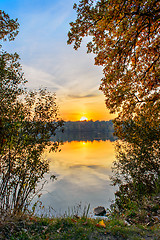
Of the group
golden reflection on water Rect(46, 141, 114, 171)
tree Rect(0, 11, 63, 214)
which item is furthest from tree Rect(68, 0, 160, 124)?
golden reflection on water Rect(46, 141, 114, 171)

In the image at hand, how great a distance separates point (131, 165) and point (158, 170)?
1.45 metres

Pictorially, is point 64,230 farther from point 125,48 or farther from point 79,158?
point 79,158

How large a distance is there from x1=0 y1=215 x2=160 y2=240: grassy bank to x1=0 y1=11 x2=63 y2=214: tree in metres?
0.76

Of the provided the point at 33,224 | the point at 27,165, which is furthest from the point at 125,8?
the point at 33,224

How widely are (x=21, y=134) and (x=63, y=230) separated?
9.50ft

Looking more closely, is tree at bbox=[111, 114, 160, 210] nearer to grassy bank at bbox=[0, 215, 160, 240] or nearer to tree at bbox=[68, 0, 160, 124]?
tree at bbox=[68, 0, 160, 124]

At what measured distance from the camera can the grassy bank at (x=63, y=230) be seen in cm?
352

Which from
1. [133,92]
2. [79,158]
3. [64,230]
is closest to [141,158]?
[133,92]

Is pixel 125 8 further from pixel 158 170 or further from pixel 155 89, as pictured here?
pixel 158 170

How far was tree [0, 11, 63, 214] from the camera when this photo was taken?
4.69 m

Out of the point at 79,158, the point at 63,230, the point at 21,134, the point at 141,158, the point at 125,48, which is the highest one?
the point at 125,48

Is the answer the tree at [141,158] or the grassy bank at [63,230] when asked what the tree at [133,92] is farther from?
the grassy bank at [63,230]

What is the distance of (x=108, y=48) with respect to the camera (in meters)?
7.64

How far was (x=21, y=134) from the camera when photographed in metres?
4.82
